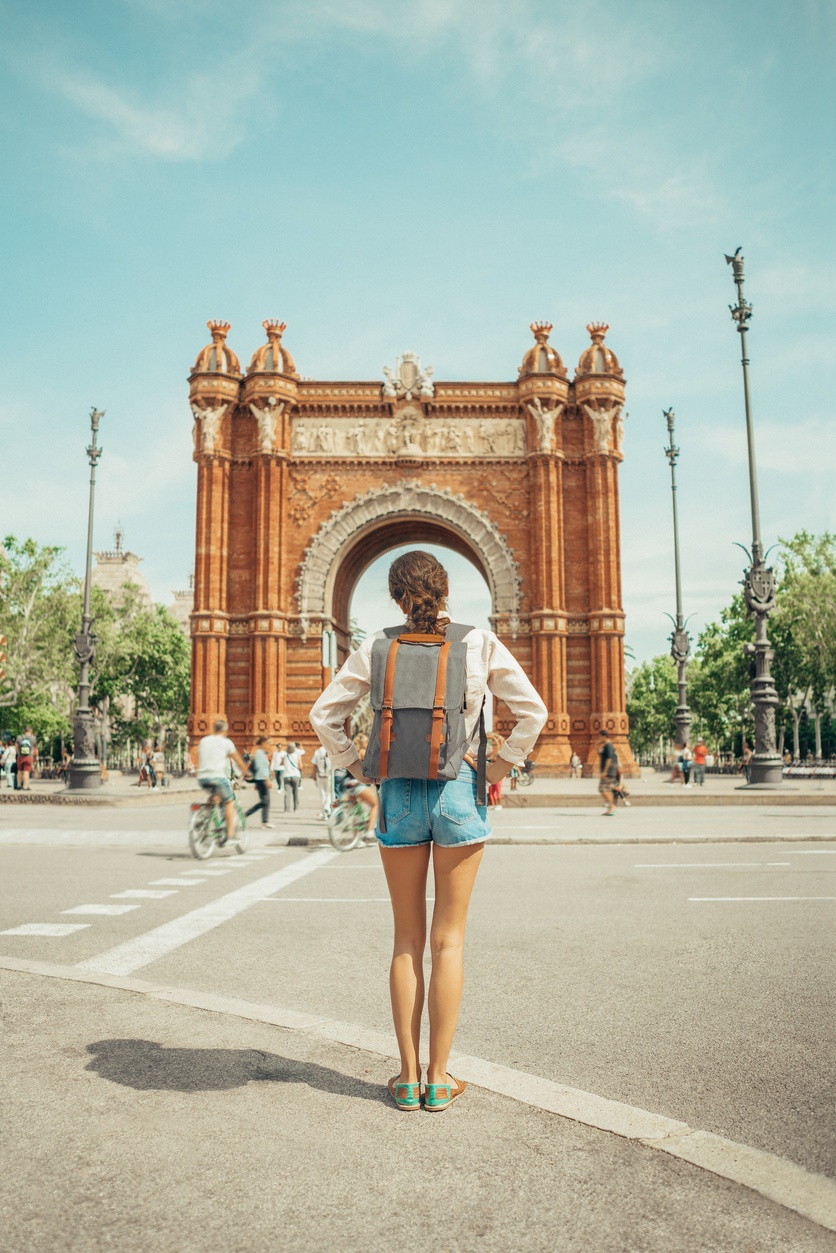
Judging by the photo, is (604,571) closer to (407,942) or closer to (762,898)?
(762,898)

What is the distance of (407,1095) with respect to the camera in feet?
12.0

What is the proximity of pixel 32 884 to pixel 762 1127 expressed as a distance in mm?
8576

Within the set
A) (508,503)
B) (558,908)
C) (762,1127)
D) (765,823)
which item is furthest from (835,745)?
(762,1127)

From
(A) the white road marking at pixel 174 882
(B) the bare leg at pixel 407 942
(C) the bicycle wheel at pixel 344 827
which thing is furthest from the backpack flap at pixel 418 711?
(C) the bicycle wheel at pixel 344 827

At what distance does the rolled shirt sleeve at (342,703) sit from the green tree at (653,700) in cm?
8941

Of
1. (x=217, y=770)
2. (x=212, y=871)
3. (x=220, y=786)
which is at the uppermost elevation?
(x=217, y=770)

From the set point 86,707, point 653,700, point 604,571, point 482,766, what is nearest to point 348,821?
point 482,766

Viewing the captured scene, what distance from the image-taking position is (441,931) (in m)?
3.81

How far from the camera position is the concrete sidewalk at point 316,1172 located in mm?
A: 2734

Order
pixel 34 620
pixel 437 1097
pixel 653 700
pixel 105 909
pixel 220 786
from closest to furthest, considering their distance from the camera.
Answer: pixel 437 1097 < pixel 105 909 < pixel 220 786 < pixel 34 620 < pixel 653 700

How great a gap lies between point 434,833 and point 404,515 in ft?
122

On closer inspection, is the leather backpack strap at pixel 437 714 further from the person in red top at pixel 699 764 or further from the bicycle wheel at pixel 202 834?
the person in red top at pixel 699 764

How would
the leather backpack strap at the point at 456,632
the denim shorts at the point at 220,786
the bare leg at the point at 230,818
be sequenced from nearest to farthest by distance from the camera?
the leather backpack strap at the point at 456,632 → the denim shorts at the point at 220,786 → the bare leg at the point at 230,818

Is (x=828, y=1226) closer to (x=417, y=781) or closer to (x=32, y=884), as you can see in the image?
(x=417, y=781)
